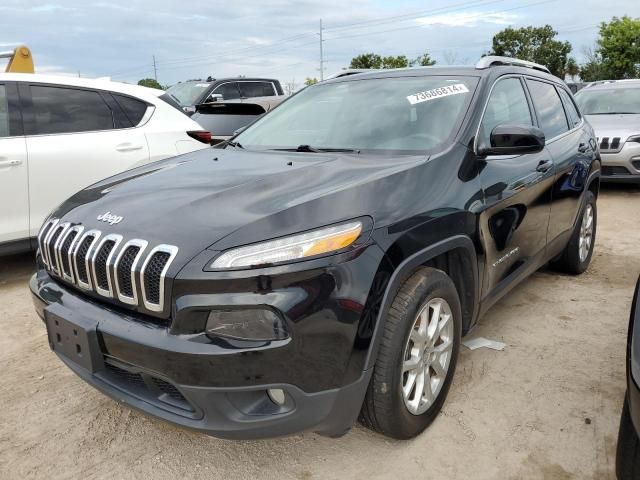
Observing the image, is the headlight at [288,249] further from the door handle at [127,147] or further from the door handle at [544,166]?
the door handle at [127,147]

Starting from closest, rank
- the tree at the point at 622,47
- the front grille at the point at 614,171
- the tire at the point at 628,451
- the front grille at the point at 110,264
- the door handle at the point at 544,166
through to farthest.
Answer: the tire at the point at 628,451 → the front grille at the point at 110,264 → the door handle at the point at 544,166 → the front grille at the point at 614,171 → the tree at the point at 622,47

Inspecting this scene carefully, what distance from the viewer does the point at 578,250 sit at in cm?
441

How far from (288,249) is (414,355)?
768 millimetres

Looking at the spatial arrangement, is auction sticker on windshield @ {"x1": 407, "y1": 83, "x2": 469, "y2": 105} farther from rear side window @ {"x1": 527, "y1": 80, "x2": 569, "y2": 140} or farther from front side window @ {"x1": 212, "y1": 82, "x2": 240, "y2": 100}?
front side window @ {"x1": 212, "y1": 82, "x2": 240, "y2": 100}

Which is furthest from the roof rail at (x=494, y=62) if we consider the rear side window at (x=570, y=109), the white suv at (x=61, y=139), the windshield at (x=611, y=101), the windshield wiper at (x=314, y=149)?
the windshield at (x=611, y=101)

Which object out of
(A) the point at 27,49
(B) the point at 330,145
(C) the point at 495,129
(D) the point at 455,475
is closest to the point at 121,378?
(D) the point at 455,475

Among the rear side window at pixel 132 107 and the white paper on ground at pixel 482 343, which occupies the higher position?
the rear side window at pixel 132 107

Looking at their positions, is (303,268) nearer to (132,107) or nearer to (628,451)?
(628,451)

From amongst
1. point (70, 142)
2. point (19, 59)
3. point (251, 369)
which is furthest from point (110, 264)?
point (19, 59)

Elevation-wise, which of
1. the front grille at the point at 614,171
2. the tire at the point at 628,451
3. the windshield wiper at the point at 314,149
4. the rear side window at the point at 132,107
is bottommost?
the tire at the point at 628,451

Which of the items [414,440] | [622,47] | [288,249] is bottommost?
[414,440]

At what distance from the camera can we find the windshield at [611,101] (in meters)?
8.85

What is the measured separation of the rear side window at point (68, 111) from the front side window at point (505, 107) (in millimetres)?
3366

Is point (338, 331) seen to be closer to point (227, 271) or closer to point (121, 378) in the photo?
point (227, 271)
